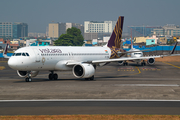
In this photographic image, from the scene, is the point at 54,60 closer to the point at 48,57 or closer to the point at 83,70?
the point at 48,57

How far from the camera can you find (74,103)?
22.1 m

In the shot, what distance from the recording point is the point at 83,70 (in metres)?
38.0

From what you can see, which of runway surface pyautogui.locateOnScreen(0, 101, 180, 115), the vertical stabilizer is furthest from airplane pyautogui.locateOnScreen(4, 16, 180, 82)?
runway surface pyautogui.locateOnScreen(0, 101, 180, 115)

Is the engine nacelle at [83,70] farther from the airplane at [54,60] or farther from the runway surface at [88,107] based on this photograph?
the runway surface at [88,107]

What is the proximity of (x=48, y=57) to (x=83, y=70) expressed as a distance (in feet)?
15.5

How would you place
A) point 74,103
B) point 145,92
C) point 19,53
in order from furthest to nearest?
point 19,53 < point 145,92 < point 74,103

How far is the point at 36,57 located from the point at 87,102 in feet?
54.0

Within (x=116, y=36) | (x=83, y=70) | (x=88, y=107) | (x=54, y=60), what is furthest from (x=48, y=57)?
(x=88, y=107)

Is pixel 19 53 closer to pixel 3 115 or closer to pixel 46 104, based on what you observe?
pixel 46 104

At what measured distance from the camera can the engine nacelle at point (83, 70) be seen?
38.0 meters

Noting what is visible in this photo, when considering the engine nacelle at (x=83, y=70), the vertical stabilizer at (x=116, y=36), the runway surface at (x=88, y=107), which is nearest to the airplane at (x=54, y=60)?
the engine nacelle at (x=83, y=70)

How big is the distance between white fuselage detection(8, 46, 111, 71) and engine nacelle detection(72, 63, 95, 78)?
1.68 meters

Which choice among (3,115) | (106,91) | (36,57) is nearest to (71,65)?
(36,57)

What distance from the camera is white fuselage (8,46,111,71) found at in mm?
36166
